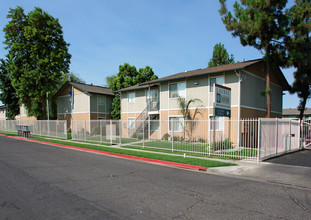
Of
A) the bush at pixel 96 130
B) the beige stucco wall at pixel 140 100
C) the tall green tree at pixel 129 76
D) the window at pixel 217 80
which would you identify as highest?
the tall green tree at pixel 129 76

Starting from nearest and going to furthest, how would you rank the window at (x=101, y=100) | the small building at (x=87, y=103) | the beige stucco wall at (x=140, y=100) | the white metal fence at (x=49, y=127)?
the white metal fence at (x=49, y=127)
the beige stucco wall at (x=140, y=100)
the small building at (x=87, y=103)
the window at (x=101, y=100)

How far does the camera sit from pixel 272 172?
27.7 feet

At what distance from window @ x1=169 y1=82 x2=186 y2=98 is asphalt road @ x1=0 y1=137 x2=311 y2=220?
1307 centimetres

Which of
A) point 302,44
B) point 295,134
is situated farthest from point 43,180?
point 302,44

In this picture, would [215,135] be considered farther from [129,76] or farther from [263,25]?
[129,76]

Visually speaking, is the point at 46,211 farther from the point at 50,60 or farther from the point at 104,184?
the point at 50,60

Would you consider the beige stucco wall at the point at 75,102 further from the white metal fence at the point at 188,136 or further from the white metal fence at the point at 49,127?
the white metal fence at the point at 188,136

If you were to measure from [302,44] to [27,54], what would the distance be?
34007mm

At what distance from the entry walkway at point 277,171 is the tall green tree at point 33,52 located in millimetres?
29838

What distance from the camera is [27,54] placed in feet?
106

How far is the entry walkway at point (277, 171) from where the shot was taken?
733 cm

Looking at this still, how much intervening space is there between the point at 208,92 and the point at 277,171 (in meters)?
10.8

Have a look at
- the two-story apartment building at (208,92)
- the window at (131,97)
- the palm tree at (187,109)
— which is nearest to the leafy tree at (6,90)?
the window at (131,97)

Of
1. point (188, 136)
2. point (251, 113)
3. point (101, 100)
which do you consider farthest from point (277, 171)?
point (101, 100)
